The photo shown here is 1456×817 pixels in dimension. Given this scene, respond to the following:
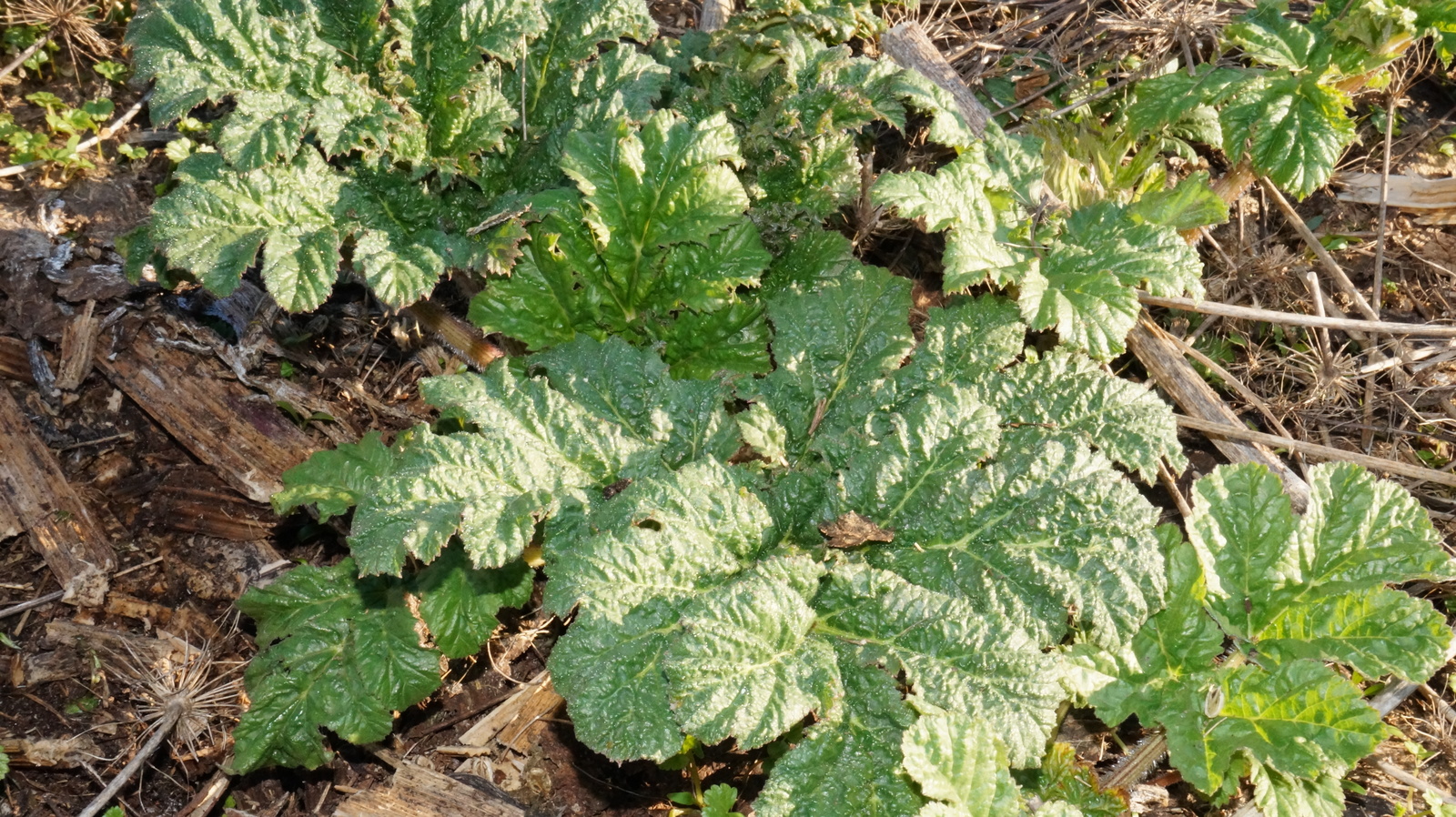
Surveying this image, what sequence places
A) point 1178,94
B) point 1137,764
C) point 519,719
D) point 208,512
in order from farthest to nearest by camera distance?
point 208,512
point 1178,94
point 519,719
point 1137,764

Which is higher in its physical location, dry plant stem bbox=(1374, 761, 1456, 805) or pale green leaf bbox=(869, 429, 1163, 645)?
pale green leaf bbox=(869, 429, 1163, 645)

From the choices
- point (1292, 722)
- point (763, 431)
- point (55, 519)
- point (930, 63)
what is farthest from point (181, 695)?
point (930, 63)

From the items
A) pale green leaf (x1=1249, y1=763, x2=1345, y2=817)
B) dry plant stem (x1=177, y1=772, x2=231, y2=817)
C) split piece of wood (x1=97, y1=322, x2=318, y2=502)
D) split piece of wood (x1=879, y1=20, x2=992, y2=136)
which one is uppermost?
split piece of wood (x1=879, y1=20, x2=992, y2=136)

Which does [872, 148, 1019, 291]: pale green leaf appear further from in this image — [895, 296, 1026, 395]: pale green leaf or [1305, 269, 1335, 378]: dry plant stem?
[1305, 269, 1335, 378]: dry plant stem

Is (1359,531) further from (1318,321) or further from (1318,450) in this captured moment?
(1318,321)

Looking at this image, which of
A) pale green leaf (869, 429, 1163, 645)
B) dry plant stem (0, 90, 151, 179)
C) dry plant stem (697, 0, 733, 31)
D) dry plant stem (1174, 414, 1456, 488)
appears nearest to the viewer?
pale green leaf (869, 429, 1163, 645)

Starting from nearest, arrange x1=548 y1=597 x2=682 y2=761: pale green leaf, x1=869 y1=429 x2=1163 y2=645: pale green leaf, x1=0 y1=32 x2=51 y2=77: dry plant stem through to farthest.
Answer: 1. x1=548 y1=597 x2=682 y2=761: pale green leaf
2. x1=869 y1=429 x2=1163 y2=645: pale green leaf
3. x1=0 y1=32 x2=51 y2=77: dry plant stem

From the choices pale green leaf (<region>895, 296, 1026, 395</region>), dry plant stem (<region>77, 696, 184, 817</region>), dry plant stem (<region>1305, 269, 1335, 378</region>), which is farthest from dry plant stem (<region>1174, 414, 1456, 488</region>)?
dry plant stem (<region>77, 696, 184, 817</region>)

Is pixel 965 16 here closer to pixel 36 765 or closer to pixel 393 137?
pixel 393 137
